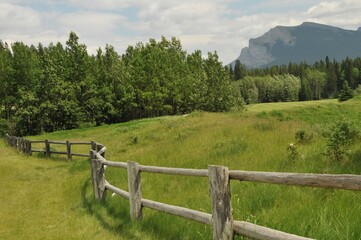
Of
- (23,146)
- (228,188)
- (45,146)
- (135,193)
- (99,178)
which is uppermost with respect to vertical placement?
(228,188)

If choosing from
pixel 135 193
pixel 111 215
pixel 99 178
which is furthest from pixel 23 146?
pixel 135 193

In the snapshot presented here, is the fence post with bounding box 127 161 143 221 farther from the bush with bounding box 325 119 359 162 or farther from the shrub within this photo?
the bush with bounding box 325 119 359 162

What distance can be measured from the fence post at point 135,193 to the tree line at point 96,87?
55271 millimetres

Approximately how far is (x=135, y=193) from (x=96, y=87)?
206ft

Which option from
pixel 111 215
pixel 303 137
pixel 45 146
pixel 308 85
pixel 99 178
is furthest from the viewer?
pixel 308 85

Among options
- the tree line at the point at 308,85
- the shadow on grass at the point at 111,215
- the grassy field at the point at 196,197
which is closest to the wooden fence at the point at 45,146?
the grassy field at the point at 196,197

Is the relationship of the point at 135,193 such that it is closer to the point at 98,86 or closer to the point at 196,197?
the point at 196,197

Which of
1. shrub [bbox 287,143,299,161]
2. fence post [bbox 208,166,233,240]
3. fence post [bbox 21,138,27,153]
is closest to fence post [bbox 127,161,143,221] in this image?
fence post [bbox 208,166,233,240]

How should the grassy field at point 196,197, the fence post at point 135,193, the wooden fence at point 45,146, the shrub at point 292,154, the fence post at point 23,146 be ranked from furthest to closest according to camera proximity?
the fence post at point 23,146 < the wooden fence at point 45,146 < the shrub at point 292,154 < the fence post at point 135,193 < the grassy field at point 196,197

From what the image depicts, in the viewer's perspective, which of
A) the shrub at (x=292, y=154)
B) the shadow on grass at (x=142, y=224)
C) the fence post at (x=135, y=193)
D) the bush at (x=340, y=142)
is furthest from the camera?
the shrub at (x=292, y=154)

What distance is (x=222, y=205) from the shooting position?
16.3ft

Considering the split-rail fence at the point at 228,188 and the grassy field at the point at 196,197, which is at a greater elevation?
the split-rail fence at the point at 228,188

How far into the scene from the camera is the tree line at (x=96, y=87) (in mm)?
61875

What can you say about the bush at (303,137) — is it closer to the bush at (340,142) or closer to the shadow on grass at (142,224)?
the bush at (340,142)
